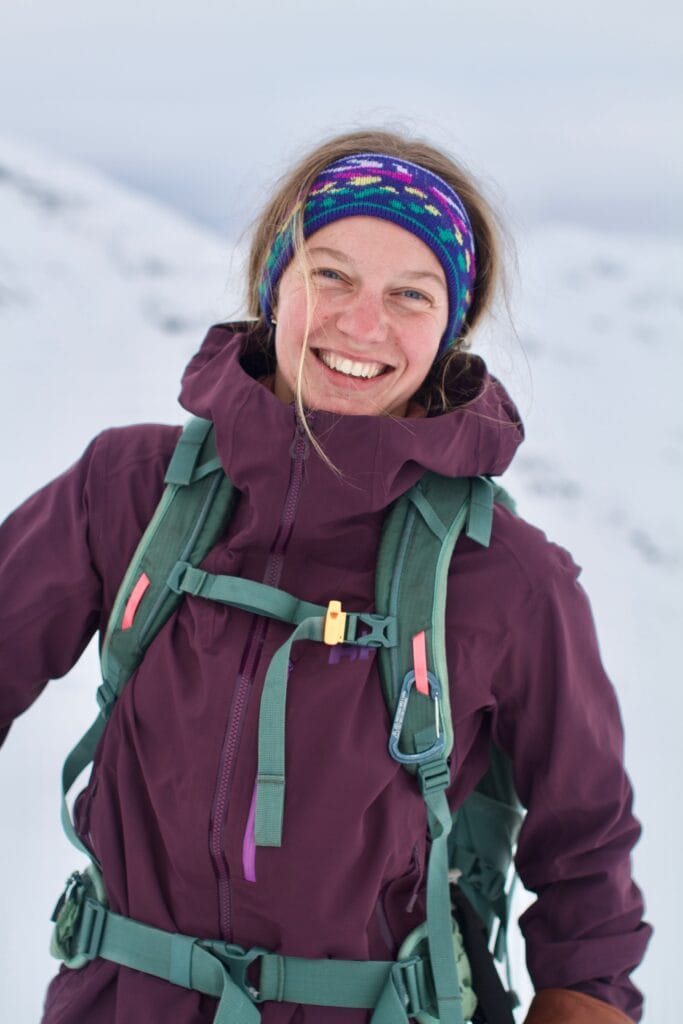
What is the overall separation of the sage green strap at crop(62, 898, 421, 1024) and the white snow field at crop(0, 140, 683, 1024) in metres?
1.06

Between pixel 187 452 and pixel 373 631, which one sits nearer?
pixel 373 631

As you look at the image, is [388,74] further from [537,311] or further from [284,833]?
[284,833]

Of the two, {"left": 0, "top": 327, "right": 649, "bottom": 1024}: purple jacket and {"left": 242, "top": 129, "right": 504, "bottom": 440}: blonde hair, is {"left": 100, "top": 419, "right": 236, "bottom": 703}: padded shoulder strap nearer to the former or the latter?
{"left": 0, "top": 327, "right": 649, "bottom": 1024}: purple jacket

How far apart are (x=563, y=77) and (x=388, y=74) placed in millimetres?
650

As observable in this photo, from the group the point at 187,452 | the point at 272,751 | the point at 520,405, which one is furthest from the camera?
the point at 520,405

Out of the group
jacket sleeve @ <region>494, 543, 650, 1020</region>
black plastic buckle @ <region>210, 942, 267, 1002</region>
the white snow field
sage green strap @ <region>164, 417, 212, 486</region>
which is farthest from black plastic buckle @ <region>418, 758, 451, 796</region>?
the white snow field

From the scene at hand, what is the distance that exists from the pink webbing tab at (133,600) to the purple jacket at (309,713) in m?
0.06

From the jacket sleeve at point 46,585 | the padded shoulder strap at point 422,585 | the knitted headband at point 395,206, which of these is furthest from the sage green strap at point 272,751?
the knitted headband at point 395,206

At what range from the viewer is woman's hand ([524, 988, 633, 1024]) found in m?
1.31

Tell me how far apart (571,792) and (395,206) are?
0.91m

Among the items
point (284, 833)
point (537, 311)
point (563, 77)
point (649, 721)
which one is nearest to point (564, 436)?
point (537, 311)

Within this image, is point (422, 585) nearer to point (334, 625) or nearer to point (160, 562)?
point (334, 625)

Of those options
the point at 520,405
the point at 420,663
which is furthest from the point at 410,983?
the point at 520,405

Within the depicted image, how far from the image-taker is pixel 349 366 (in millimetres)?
1367
